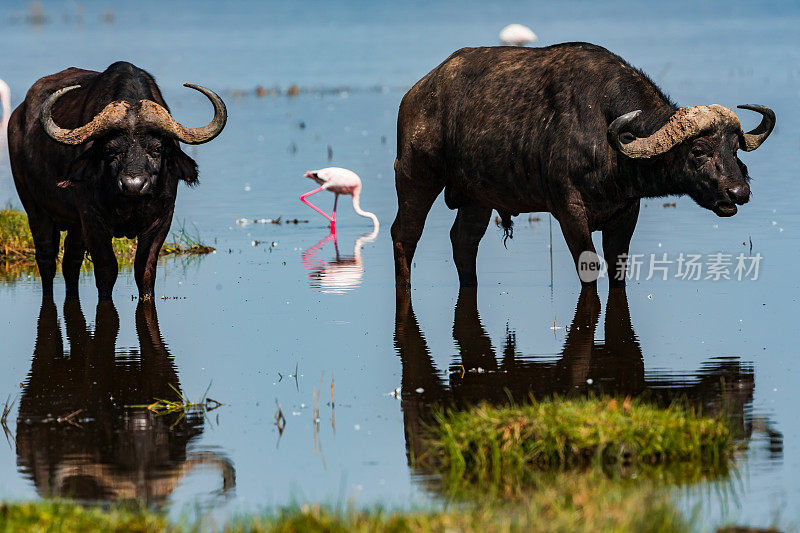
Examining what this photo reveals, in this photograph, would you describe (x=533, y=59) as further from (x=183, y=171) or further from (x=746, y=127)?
(x=746, y=127)

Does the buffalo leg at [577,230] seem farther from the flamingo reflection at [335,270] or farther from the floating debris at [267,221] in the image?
the floating debris at [267,221]

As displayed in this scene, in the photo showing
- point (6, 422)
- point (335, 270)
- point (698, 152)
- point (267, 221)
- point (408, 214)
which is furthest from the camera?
point (267, 221)

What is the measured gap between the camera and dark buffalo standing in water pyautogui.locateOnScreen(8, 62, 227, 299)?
36.5 feet

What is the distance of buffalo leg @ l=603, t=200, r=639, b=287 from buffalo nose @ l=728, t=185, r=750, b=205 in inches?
42.4

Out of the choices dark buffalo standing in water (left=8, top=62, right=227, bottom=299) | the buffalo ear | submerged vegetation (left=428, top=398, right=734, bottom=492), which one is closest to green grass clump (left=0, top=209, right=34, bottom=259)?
dark buffalo standing in water (left=8, top=62, right=227, bottom=299)

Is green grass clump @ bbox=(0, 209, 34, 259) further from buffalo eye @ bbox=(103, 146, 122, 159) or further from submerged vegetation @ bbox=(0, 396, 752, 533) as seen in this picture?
submerged vegetation @ bbox=(0, 396, 752, 533)

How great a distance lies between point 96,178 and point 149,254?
74cm

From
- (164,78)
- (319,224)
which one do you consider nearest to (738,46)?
(164,78)

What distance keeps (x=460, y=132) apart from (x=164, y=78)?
131ft

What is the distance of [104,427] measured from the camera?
7.77m

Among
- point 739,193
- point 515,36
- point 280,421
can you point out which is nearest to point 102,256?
point 280,421

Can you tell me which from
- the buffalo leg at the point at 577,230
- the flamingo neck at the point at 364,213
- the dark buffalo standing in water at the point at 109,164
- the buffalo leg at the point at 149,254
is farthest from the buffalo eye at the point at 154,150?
the flamingo neck at the point at 364,213

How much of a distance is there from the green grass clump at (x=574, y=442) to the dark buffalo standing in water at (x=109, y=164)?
4.86 meters

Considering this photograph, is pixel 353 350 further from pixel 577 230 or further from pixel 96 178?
pixel 96 178
